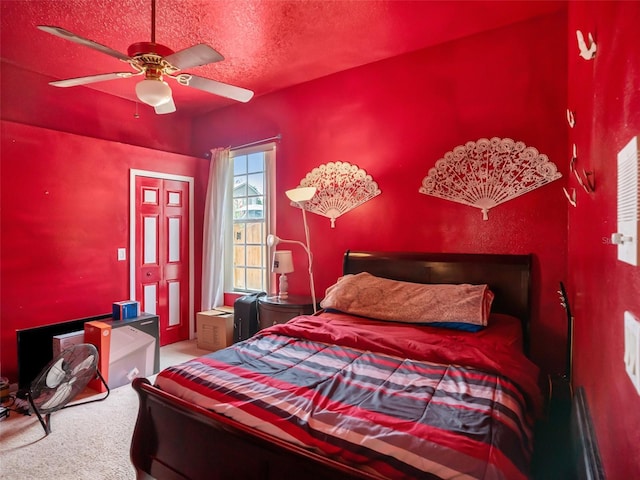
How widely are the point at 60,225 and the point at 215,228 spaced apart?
1.47m

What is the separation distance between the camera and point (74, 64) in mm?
3137

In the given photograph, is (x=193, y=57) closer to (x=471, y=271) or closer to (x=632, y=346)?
(x=632, y=346)

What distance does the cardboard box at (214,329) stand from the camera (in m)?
3.76

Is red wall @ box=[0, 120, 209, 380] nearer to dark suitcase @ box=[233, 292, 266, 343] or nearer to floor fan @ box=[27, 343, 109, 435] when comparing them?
floor fan @ box=[27, 343, 109, 435]

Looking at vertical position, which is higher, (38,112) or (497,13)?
(497,13)

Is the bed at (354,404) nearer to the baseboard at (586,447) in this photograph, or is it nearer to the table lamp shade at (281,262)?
the baseboard at (586,447)

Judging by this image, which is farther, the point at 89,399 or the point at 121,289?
the point at 121,289

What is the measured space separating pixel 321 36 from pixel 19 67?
2736 mm

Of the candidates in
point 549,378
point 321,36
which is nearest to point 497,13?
point 321,36

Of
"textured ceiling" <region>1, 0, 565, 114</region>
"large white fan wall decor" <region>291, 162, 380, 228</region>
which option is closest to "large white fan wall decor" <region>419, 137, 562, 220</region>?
"large white fan wall decor" <region>291, 162, 380, 228</region>

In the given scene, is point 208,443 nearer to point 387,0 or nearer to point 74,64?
point 387,0

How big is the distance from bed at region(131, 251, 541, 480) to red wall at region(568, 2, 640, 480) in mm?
298

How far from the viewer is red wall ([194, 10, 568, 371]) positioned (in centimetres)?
248

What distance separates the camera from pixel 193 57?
174cm
